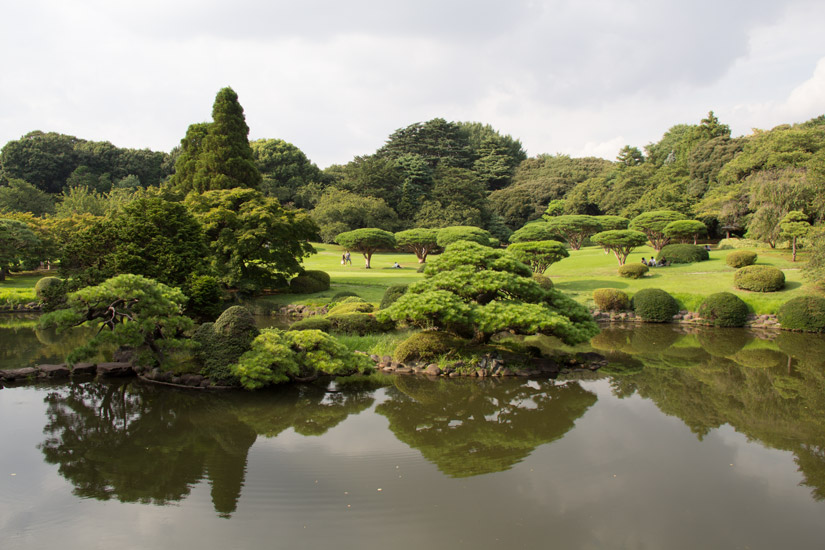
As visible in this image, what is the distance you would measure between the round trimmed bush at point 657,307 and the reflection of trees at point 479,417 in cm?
1022

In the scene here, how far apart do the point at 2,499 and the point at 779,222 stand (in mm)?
32350

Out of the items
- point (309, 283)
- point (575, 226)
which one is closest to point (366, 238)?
point (309, 283)

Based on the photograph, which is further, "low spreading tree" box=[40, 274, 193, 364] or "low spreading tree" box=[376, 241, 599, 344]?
"low spreading tree" box=[376, 241, 599, 344]

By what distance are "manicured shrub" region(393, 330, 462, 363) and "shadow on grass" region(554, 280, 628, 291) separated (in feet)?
44.8

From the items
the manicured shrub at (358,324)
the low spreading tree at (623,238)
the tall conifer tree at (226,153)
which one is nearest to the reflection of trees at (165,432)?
the manicured shrub at (358,324)

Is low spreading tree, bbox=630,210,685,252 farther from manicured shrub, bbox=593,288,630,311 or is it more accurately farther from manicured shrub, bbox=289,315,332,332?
manicured shrub, bbox=289,315,332,332

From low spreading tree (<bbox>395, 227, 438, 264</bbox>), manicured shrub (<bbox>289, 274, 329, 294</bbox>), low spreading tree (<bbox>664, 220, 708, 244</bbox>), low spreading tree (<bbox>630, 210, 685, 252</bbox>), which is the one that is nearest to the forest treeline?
low spreading tree (<bbox>664, 220, 708, 244</bbox>)

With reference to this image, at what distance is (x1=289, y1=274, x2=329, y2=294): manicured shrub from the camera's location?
80.5 ft

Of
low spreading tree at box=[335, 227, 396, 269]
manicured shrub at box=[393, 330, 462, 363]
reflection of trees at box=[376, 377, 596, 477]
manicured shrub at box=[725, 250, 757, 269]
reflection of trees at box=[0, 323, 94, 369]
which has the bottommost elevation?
reflection of trees at box=[0, 323, 94, 369]

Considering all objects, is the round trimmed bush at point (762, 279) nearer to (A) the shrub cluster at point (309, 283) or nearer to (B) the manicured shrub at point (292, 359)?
(B) the manicured shrub at point (292, 359)

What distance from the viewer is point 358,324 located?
48.6ft

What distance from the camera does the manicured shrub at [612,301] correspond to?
66.7ft

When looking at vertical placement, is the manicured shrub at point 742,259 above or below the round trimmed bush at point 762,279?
above

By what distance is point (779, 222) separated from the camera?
26.6 meters
